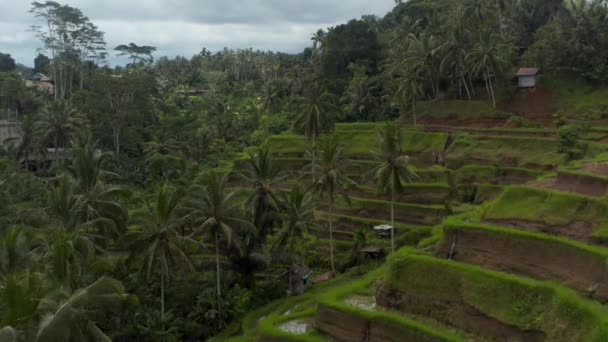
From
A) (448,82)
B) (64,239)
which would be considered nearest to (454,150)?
(448,82)

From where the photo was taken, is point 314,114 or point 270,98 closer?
point 314,114

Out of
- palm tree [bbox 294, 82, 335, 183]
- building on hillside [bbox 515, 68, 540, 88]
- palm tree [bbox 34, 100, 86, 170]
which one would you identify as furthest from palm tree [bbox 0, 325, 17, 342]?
building on hillside [bbox 515, 68, 540, 88]

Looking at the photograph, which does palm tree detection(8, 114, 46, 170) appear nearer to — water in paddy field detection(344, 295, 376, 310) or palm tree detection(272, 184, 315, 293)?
palm tree detection(272, 184, 315, 293)

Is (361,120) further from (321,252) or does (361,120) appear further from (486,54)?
(321,252)

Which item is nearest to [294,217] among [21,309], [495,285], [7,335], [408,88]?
[495,285]

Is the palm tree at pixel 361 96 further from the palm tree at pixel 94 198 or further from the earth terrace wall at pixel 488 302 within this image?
the earth terrace wall at pixel 488 302

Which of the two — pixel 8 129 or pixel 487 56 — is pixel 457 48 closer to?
pixel 487 56
